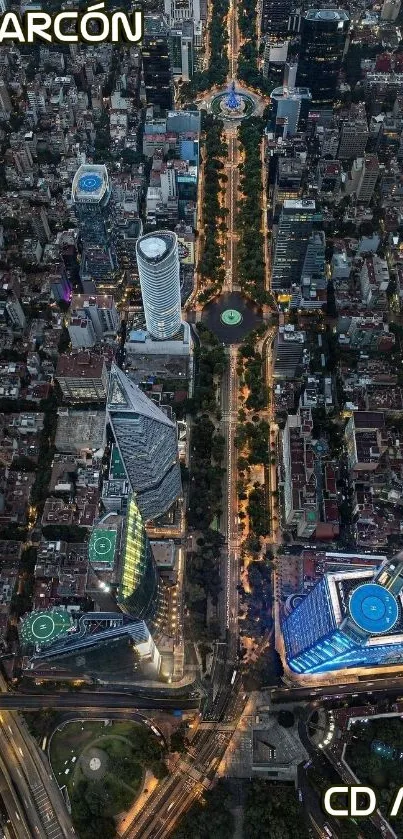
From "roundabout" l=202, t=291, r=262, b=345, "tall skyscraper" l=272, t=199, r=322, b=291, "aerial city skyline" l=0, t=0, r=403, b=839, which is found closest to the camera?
"aerial city skyline" l=0, t=0, r=403, b=839

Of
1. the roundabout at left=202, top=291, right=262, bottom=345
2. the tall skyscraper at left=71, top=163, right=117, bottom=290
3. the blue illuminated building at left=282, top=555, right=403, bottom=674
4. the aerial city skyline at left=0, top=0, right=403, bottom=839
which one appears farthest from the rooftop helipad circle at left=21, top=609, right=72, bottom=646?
the tall skyscraper at left=71, top=163, right=117, bottom=290

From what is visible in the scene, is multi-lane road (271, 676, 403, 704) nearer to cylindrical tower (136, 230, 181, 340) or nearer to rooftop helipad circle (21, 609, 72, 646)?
rooftop helipad circle (21, 609, 72, 646)

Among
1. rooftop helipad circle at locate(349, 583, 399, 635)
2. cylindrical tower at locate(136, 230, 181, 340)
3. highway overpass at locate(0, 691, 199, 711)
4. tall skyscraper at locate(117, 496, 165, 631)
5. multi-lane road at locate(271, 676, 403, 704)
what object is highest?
cylindrical tower at locate(136, 230, 181, 340)

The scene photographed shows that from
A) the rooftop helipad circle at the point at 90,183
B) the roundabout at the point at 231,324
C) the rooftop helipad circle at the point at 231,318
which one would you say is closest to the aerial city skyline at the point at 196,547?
the rooftop helipad circle at the point at 90,183

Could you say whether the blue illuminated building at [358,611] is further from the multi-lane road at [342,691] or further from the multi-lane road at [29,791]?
the multi-lane road at [29,791]

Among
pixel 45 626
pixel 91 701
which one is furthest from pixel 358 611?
pixel 91 701

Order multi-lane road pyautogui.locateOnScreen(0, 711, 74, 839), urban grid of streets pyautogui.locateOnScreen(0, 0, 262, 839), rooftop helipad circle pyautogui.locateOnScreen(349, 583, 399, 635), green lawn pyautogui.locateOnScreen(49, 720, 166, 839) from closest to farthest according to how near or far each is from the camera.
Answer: rooftop helipad circle pyautogui.locateOnScreen(349, 583, 399, 635), green lawn pyautogui.locateOnScreen(49, 720, 166, 839), multi-lane road pyautogui.locateOnScreen(0, 711, 74, 839), urban grid of streets pyautogui.locateOnScreen(0, 0, 262, 839)
